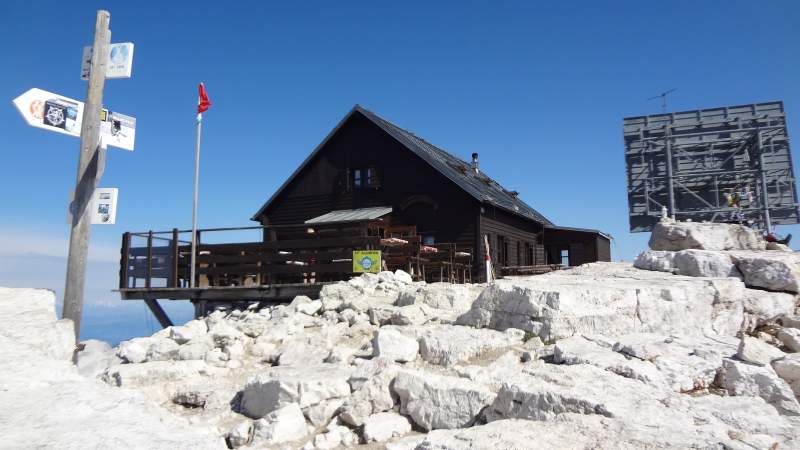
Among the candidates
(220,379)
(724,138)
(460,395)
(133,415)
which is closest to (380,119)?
(220,379)

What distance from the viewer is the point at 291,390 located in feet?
16.9

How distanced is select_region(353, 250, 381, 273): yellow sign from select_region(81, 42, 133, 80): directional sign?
23.3 ft

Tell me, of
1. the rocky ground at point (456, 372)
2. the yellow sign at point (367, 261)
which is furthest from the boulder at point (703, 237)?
the yellow sign at point (367, 261)

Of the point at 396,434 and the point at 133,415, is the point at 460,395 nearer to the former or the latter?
the point at 396,434

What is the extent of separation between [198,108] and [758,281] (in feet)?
46.7

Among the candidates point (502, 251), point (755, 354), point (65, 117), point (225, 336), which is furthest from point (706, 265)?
point (502, 251)

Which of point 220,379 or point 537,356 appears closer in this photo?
point 537,356

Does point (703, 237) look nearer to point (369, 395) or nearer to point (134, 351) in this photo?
point (369, 395)

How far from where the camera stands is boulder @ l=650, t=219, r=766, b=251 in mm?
10898

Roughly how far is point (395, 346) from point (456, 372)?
2.70 feet

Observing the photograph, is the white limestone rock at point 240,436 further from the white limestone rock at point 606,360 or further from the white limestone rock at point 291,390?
the white limestone rock at point 606,360

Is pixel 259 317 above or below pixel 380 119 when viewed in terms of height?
below

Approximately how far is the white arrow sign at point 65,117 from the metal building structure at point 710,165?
38088 millimetres

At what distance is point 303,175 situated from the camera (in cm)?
2375
